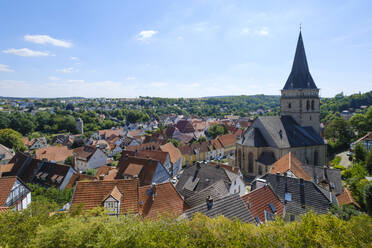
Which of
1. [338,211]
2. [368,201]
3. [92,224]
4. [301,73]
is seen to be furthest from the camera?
[301,73]

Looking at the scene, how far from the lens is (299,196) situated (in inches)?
739

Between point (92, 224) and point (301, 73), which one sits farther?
point (301, 73)

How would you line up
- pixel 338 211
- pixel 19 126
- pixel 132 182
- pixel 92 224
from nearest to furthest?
pixel 92 224, pixel 338 211, pixel 132 182, pixel 19 126

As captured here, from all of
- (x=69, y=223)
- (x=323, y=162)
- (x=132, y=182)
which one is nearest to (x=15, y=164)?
(x=132, y=182)

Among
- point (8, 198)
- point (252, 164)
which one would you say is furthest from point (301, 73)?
point (8, 198)

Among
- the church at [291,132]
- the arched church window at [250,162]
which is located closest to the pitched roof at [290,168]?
the church at [291,132]

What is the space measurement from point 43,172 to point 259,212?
3035cm

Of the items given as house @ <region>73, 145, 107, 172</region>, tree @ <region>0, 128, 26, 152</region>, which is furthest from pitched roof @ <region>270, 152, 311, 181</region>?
tree @ <region>0, 128, 26, 152</region>

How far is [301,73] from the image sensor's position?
3816 centimetres

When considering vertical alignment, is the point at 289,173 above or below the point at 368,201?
above

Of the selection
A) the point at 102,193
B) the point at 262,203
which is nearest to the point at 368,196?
the point at 262,203

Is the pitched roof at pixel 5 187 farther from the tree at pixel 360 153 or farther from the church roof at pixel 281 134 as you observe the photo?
the tree at pixel 360 153

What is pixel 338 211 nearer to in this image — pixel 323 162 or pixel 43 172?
pixel 323 162

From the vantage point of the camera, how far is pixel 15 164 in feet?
119
